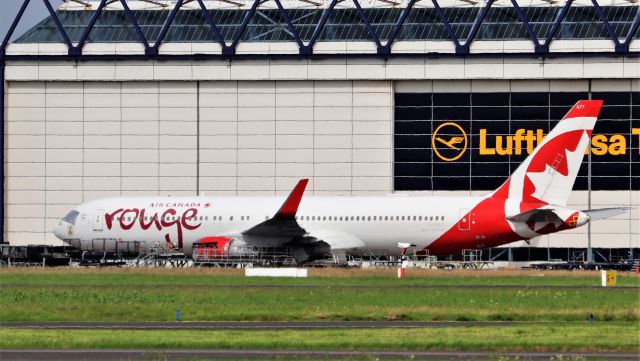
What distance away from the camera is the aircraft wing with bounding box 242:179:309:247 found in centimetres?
7200

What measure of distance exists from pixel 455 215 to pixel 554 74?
65.6 ft

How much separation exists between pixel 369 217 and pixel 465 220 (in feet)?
19.7

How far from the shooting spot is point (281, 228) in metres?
74.0

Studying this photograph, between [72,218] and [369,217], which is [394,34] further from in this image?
[72,218]

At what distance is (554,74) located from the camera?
88438mm

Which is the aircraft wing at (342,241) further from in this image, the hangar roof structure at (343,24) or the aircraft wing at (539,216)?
the hangar roof structure at (343,24)

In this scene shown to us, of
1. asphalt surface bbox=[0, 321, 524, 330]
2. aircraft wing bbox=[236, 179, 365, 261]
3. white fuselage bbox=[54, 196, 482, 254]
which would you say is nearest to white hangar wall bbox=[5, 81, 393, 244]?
white fuselage bbox=[54, 196, 482, 254]

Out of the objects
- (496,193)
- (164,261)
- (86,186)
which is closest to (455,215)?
(496,193)

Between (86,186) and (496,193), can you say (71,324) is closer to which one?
(496,193)

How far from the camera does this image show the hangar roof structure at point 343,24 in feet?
295

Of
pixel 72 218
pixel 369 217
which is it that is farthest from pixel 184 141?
pixel 369 217

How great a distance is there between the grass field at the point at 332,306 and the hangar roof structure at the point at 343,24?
27250mm

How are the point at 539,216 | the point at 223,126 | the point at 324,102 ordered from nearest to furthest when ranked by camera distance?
the point at 539,216
the point at 324,102
the point at 223,126

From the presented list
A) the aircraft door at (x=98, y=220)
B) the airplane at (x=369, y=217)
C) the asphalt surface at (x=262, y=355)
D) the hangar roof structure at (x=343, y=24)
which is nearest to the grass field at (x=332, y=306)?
the asphalt surface at (x=262, y=355)
